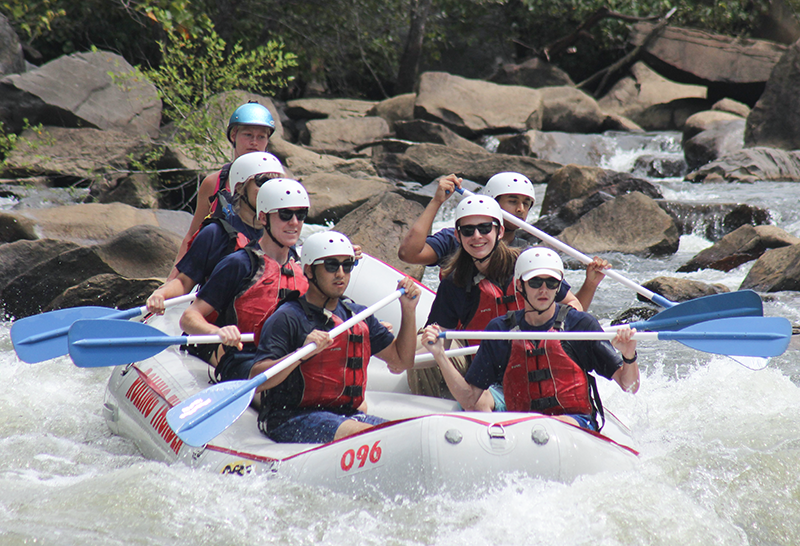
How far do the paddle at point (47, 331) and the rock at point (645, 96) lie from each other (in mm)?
13878

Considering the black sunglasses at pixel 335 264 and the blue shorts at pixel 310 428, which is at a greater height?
the black sunglasses at pixel 335 264

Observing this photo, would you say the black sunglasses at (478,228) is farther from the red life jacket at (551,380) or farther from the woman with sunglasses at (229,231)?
the woman with sunglasses at (229,231)

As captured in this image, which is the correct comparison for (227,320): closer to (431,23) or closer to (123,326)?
(123,326)

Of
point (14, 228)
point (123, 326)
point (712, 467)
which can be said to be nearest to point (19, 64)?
point (14, 228)

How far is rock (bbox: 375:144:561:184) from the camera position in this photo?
11.9m

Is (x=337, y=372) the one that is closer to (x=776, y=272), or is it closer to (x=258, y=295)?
(x=258, y=295)

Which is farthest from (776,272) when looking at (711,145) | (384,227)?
(711,145)

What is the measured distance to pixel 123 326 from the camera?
3777 mm

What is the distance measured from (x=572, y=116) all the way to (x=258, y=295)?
1258cm

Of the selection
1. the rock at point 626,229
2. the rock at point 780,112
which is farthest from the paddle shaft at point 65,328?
the rock at point 780,112

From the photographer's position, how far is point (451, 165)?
1208 cm

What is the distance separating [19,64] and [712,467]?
12.3 meters

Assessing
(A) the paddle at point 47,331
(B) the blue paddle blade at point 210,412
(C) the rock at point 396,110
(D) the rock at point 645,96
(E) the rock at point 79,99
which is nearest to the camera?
(B) the blue paddle blade at point 210,412

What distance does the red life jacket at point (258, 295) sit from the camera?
12.2 feet
